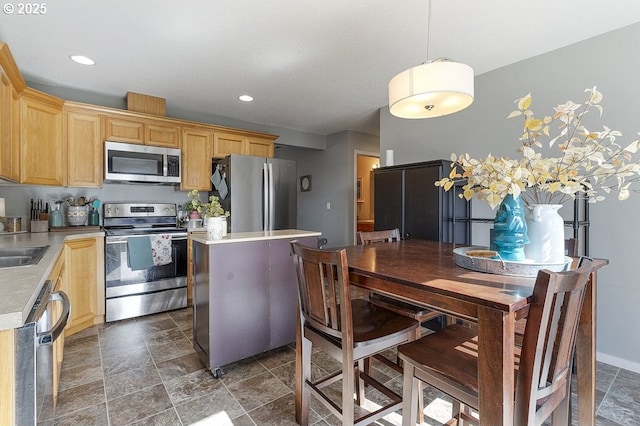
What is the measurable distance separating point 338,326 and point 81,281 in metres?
2.72

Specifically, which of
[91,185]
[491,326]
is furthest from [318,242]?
[91,185]

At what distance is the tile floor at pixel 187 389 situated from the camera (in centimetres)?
171

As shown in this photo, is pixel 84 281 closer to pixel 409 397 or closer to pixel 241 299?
pixel 241 299

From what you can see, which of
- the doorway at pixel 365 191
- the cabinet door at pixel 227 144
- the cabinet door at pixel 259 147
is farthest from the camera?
the doorway at pixel 365 191

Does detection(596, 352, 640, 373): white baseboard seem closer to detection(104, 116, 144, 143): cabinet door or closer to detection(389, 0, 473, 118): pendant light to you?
detection(389, 0, 473, 118): pendant light

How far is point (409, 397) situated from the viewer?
47.8 inches

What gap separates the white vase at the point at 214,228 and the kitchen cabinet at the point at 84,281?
4.88ft

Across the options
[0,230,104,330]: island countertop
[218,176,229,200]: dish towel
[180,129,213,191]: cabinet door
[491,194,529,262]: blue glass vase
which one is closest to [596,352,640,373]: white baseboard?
[491,194,529,262]: blue glass vase

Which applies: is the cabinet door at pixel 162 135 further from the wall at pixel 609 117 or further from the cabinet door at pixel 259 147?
the wall at pixel 609 117

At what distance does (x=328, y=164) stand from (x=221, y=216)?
11.4ft

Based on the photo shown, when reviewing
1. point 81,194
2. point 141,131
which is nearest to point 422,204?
point 141,131

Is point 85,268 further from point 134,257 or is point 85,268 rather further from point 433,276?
point 433,276

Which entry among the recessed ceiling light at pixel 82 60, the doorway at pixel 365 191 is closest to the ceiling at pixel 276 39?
the recessed ceiling light at pixel 82 60

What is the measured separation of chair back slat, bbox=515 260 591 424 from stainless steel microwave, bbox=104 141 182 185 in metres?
3.69
